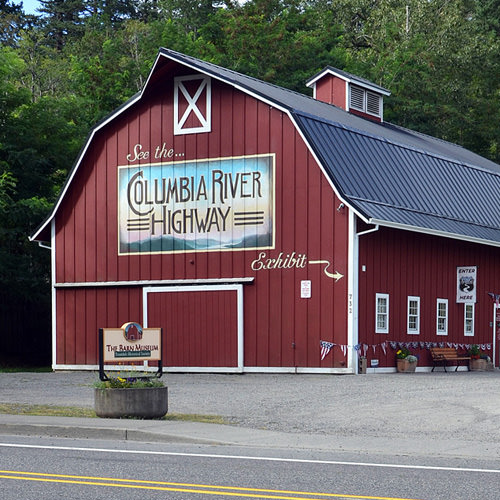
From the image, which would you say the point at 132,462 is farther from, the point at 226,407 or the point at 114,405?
the point at 226,407

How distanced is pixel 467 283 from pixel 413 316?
116 inches

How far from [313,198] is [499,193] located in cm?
1174

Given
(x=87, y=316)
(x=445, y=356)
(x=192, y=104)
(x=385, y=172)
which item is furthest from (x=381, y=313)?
(x=87, y=316)

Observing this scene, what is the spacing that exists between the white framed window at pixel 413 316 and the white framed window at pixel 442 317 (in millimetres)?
1248

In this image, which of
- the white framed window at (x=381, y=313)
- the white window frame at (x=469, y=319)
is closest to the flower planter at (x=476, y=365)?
the white window frame at (x=469, y=319)

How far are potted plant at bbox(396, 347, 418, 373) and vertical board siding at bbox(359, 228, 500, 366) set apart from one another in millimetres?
179

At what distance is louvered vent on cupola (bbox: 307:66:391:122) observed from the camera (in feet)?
127

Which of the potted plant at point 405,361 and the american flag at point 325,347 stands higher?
the american flag at point 325,347

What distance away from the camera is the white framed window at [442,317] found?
33.0 m

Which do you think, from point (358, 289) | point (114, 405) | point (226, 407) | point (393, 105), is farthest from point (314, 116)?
point (393, 105)

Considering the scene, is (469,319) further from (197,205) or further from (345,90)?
(197,205)

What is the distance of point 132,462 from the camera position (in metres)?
12.7

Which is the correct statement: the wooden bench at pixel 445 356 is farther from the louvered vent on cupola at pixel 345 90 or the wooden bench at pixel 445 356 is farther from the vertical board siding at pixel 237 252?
the louvered vent on cupola at pixel 345 90

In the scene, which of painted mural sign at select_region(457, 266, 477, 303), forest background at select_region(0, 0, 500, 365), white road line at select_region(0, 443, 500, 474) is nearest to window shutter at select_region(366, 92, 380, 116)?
painted mural sign at select_region(457, 266, 477, 303)
